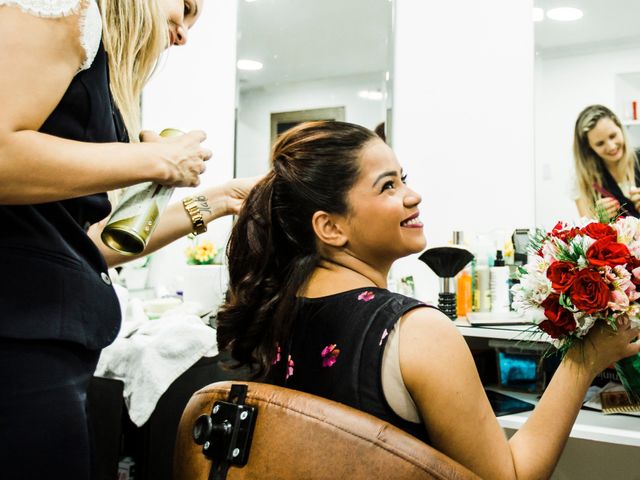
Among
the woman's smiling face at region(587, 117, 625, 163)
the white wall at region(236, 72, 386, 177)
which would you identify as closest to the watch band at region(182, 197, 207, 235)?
the white wall at region(236, 72, 386, 177)

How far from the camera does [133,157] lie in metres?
0.92

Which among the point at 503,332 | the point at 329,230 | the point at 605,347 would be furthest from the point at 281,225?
the point at 503,332

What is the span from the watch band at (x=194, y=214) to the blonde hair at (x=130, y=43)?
0.37 m

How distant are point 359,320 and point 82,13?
0.64 m

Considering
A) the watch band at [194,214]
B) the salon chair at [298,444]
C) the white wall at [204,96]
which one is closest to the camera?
the salon chair at [298,444]

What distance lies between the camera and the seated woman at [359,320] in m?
0.94

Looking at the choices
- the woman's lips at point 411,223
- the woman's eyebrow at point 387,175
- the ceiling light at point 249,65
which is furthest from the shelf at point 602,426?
the ceiling light at point 249,65

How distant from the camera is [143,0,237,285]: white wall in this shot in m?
2.98

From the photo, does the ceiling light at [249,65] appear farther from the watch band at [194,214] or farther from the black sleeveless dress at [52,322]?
the black sleeveless dress at [52,322]

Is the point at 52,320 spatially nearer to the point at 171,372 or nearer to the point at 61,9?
the point at 61,9

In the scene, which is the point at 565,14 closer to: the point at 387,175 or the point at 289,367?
the point at 387,175

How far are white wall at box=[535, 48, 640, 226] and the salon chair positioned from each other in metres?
1.84

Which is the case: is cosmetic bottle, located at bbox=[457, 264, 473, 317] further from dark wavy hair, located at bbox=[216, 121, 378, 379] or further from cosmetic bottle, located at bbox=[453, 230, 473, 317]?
dark wavy hair, located at bbox=[216, 121, 378, 379]

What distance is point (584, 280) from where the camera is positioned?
44.4 inches
